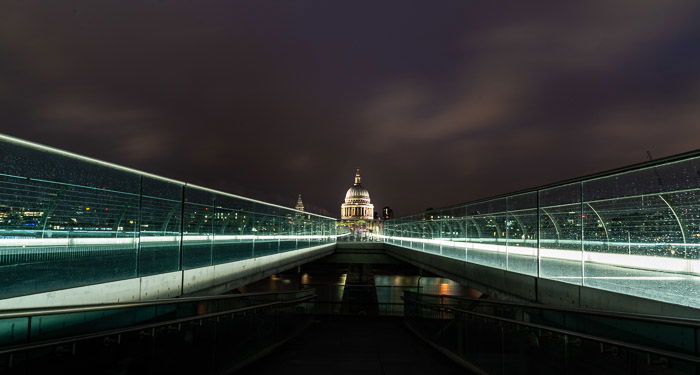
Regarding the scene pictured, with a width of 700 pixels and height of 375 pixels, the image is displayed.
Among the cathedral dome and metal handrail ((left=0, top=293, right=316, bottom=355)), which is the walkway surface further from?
the cathedral dome

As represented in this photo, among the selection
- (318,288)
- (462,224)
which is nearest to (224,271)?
(318,288)

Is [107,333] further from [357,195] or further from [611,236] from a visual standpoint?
[357,195]

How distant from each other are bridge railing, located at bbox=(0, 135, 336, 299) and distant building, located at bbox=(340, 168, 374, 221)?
16109 cm

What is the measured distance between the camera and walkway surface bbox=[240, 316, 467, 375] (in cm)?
630

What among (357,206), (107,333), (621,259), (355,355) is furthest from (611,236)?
(357,206)

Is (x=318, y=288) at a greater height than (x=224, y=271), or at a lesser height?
lesser

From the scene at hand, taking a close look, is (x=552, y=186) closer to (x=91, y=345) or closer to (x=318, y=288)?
(x=91, y=345)

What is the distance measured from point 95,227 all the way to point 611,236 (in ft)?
22.5

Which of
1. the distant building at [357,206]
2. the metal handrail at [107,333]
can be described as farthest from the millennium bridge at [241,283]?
the distant building at [357,206]

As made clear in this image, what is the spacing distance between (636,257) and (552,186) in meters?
1.48

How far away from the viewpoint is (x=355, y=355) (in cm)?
720

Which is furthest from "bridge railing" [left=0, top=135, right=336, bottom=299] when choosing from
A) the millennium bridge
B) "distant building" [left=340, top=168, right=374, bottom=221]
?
"distant building" [left=340, top=168, right=374, bottom=221]

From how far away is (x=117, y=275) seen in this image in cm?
559

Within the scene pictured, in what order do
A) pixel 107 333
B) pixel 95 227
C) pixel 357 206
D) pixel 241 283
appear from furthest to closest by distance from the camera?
1. pixel 357 206
2. pixel 241 283
3. pixel 95 227
4. pixel 107 333
